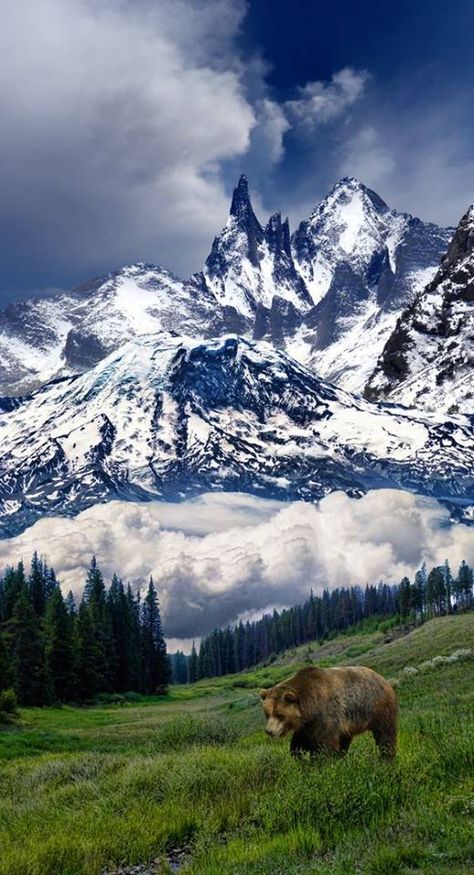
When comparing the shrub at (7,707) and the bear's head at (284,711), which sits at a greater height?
the bear's head at (284,711)

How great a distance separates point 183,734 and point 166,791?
1352 cm

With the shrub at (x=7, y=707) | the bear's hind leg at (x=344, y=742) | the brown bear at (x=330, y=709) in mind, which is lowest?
the shrub at (x=7, y=707)

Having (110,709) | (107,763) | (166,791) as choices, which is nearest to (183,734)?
(107,763)

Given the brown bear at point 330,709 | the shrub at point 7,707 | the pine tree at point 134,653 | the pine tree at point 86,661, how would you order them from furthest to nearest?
the pine tree at point 134,653 → the pine tree at point 86,661 → the shrub at point 7,707 → the brown bear at point 330,709

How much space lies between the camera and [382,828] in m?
9.65

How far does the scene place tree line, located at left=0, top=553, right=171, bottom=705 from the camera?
254 feet

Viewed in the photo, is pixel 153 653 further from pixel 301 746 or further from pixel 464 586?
pixel 301 746

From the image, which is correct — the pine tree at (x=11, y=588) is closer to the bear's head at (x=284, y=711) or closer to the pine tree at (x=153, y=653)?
the pine tree at (x=153, y=653)

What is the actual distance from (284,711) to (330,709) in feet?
3.07

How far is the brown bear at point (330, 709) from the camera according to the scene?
11.9m

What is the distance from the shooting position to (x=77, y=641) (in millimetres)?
86438

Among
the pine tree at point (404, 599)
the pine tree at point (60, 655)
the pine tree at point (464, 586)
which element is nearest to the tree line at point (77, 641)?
the pine tree at point (60, 655)

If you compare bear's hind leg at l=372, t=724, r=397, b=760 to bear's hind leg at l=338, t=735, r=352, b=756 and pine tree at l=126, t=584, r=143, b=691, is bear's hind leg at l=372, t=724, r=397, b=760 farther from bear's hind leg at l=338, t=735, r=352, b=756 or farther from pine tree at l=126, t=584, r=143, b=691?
pine tree at l=126, t=584, r=143, b=691

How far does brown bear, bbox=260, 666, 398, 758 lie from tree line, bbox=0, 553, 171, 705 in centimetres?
5031
